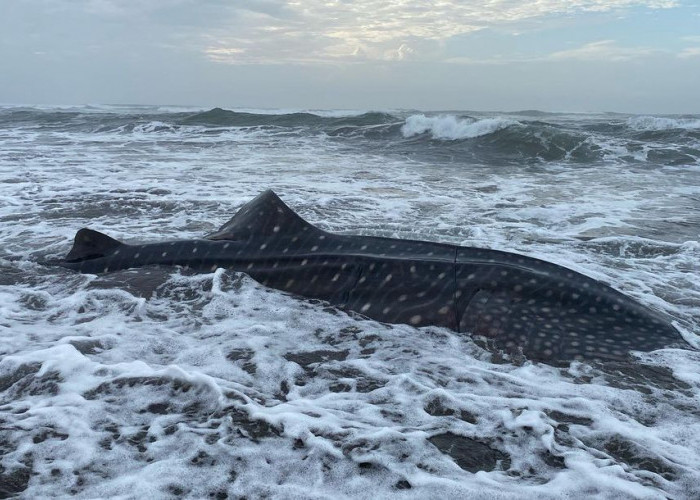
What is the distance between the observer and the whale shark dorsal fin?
6523 millimetres

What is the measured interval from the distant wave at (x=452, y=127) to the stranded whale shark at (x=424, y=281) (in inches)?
946

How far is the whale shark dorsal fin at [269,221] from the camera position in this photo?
652 centimetres

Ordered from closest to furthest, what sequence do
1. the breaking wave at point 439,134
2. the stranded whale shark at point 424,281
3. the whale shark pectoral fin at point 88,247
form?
the stranded whale shark at point 424,281, the whale shark pectoral fin at point 88,247, the breaking wave at point 439,134

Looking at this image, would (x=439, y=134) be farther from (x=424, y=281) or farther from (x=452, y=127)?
(x=424, y=281)

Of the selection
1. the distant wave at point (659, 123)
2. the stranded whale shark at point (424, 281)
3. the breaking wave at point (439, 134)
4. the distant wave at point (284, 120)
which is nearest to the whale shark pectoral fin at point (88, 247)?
the stranded whale shark at point (424, 281)

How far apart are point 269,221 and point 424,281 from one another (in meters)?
1.98

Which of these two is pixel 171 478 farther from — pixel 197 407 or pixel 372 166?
pixel 372 166

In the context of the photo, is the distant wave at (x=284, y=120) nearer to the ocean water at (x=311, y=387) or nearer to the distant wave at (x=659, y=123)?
the distant wave at (x=659, y=123)

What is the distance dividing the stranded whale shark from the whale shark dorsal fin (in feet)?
0.04

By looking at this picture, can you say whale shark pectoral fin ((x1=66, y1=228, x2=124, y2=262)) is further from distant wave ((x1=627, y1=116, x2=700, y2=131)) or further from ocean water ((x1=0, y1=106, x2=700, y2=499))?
distant wave ((x1=627, y1=116, x2=700, y2=131))

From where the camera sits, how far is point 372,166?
19297 millimetres

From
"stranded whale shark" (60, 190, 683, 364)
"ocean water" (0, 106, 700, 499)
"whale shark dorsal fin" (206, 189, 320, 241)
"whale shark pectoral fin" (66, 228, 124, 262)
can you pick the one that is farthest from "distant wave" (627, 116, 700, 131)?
"whale shark pectoral fin" (66, 228, 124, 262)

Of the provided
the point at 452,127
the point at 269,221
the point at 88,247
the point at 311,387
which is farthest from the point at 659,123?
the point at 311,387

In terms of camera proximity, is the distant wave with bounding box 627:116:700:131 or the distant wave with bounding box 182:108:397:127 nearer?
the distant wave with bounding box 627:116:700:131
